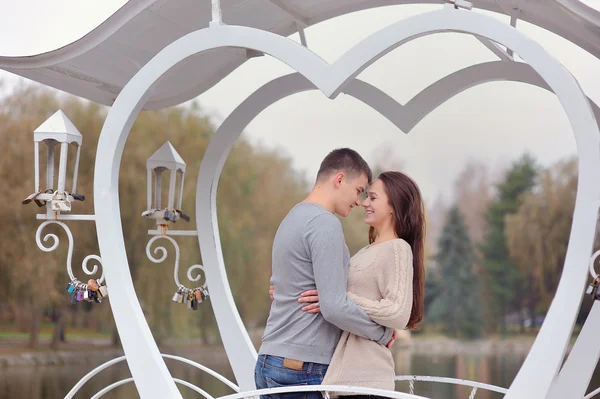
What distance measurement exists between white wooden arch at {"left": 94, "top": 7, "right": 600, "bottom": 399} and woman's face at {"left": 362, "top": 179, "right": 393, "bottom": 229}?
0.41 metres

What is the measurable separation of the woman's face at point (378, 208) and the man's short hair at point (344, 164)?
0.12 m

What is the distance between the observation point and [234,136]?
3801mm

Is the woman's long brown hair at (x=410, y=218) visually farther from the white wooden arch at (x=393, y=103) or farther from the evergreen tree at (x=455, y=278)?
the evergreen tree at (x=455, y=278)

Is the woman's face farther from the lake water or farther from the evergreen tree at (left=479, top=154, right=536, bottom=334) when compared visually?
the evergreen tree at (left=479, top=154, right=536, bottom=334)

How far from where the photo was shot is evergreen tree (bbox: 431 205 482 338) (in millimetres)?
13719

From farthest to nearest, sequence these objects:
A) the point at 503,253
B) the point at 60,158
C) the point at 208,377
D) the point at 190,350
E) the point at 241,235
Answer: the point at 503,253, the point at 208,377, the point at 190,350, the point at 241,235, the point at 60,158

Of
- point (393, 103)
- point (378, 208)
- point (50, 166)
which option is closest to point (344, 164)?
point (378, 208)

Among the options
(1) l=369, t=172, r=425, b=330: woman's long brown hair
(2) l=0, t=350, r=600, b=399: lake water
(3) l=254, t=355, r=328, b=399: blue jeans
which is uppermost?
(1) l=369, t=172, r=425, b=330: woman's long brown hair

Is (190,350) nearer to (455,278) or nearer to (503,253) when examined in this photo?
(455,278)

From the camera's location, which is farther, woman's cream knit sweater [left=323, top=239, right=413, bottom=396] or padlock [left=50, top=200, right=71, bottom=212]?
padlock [left=50, top=200, right=71, bottom=212]

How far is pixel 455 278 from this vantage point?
13.9 metres

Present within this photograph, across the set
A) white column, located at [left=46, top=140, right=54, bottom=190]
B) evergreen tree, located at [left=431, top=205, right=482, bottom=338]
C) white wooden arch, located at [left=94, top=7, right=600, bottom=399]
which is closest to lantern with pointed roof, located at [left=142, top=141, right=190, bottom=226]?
white column, located at [left=46, top=140, right=54, bottom=190]

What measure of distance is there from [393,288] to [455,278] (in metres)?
11.5

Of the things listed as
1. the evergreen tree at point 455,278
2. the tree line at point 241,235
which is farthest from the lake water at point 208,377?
the evergreen tree at point 455,278
